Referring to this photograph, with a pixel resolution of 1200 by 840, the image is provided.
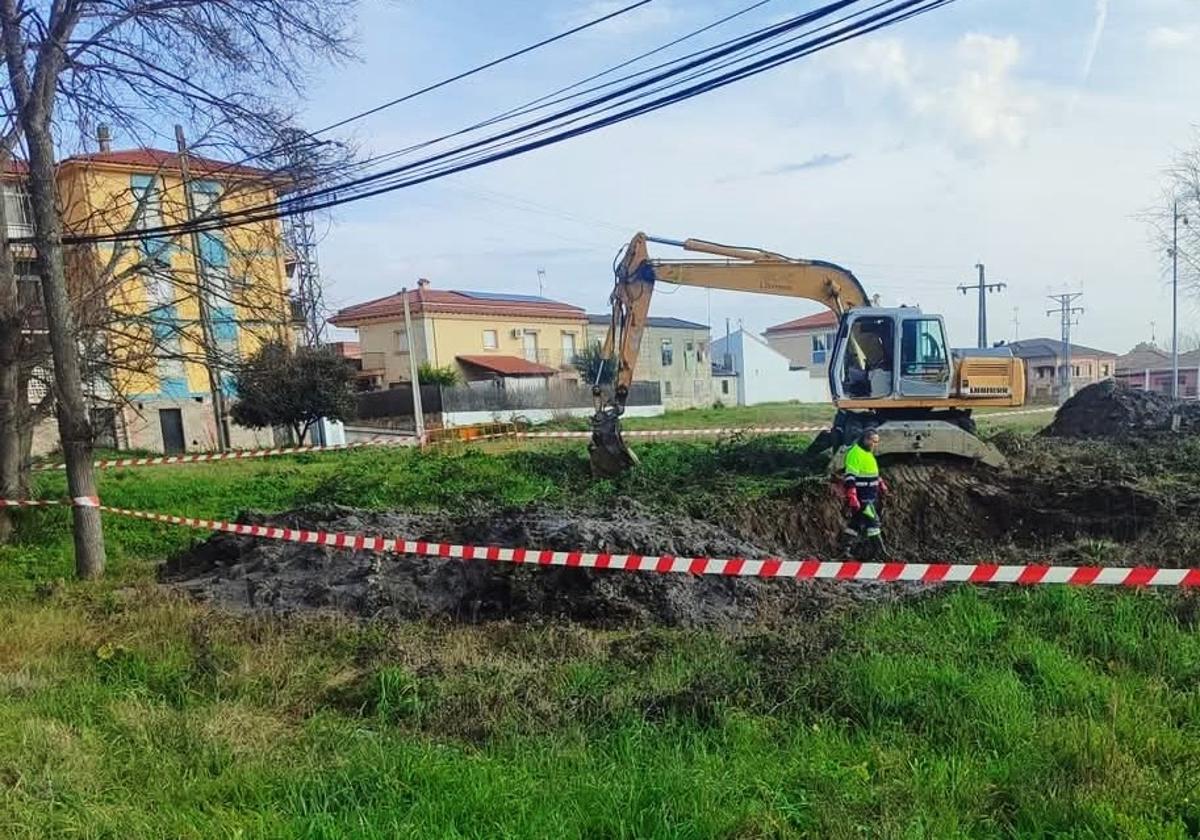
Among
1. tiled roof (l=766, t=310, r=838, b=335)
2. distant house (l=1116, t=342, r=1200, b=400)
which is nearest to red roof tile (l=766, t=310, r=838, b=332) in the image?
tiled roof (l=766, t=310, r=838, b=335)

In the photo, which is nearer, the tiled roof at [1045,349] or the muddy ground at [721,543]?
the muddy ground at [721,543]

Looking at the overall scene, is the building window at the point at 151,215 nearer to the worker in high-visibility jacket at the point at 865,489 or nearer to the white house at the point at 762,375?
the worker in high-visibility jacket at the point at 865,489

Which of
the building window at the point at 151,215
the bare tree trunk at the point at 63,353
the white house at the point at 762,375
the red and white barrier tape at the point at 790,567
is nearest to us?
the red and white barrier tape at the point at 790,567

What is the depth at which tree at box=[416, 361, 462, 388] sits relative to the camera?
41031mm

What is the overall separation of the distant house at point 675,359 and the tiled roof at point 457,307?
3930 millimetres

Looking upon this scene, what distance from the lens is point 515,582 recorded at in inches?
305

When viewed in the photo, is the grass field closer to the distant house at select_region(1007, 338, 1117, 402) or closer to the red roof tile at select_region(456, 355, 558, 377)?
the red roof tile at select_region(456, 355, 558, 377)

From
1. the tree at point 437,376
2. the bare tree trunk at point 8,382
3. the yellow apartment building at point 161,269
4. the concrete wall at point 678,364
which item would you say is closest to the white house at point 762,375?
the concrete wall at point 678,364

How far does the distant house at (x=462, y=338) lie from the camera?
4578cm

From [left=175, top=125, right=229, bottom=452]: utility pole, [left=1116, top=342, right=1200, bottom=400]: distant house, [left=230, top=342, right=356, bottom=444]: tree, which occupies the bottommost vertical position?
[left=1116, top=342, right=1200, bottom=400]: distant house

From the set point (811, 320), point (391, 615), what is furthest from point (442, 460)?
point (811, 320)

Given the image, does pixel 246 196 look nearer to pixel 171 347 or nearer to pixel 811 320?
pixel 171 347

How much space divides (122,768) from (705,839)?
309 cm

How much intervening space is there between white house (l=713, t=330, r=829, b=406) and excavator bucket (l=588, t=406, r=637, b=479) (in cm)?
4804
